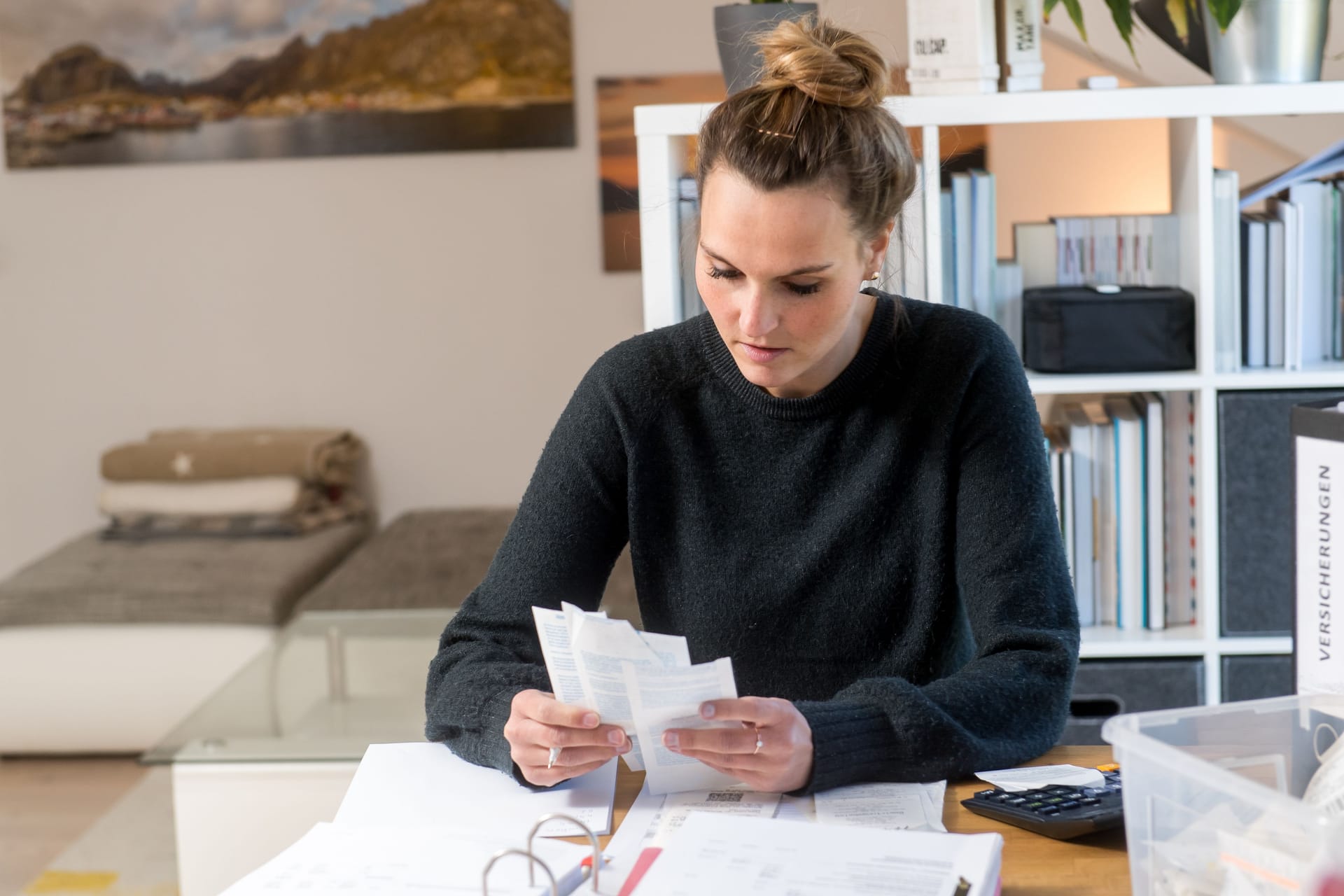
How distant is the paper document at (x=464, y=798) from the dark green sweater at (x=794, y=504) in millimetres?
160

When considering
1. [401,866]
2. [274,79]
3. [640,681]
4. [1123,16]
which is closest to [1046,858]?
[640,681]

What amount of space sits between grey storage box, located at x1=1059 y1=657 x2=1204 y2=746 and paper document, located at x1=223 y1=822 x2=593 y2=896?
3.99ft

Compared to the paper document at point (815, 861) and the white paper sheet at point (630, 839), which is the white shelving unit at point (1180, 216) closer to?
the white paper sheet at point (630, 839)

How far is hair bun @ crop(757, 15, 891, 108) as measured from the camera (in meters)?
1.16

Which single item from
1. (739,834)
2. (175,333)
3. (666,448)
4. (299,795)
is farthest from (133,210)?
(739,834)

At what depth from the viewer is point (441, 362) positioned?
3.64m

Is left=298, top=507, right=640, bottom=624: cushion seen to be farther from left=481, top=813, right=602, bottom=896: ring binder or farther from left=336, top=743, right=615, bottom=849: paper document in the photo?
left=481, top=813, right=602, bottom=896: ring binder

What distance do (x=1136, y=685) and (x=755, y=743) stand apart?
112cm

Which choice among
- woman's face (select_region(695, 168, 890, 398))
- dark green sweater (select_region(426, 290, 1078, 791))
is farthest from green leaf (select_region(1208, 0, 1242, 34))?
woman's face (select_region(695, 168, 890, 398))

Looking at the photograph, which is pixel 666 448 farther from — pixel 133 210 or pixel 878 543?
pixel 133 210

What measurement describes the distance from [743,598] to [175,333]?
2788mm

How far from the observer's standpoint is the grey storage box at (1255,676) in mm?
1854

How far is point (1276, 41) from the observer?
175 cm

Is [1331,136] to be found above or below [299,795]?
above
